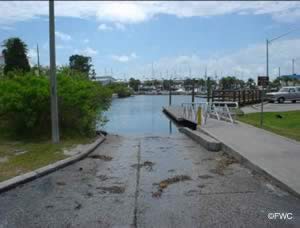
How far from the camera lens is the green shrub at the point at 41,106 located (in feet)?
50.9

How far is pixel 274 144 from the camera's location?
41.1ft

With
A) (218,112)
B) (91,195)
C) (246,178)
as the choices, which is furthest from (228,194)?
(218,112)

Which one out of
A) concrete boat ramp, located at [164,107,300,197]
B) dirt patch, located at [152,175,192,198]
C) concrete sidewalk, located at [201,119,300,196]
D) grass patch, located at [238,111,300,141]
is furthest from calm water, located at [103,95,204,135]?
dirt patch, located at [152,175,192,198]

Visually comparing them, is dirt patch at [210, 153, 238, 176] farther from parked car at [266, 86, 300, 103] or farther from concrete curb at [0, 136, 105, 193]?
parked car at [266, 86, 300, 103]

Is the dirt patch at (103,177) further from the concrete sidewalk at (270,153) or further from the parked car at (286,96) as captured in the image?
the parked car at (286,96)

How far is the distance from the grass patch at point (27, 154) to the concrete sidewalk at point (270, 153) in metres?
4.55

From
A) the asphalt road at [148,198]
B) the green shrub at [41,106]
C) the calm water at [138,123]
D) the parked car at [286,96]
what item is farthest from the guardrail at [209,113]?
the parked car at [286,96]

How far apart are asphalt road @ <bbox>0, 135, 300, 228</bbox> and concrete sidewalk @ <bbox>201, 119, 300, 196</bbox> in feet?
0.88

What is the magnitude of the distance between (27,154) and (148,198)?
552 cm

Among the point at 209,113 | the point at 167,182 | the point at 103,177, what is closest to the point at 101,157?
the point at 103,177

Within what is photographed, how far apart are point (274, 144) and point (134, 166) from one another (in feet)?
14.7

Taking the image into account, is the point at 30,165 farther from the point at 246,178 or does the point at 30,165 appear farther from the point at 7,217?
the point at 246,178

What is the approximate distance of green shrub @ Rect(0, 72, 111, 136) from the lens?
15508mm

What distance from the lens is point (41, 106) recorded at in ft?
51.5
